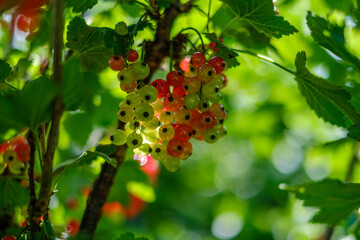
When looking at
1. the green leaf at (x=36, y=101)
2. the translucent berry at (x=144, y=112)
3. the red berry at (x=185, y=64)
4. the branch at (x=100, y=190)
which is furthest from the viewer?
the red berry at (x=185, y=64)

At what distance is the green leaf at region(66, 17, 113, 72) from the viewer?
1138 millimetres

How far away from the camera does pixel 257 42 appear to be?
1506 mm

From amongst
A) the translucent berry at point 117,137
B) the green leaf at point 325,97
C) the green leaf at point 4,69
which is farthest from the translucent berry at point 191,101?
the green leaf at point 4,69

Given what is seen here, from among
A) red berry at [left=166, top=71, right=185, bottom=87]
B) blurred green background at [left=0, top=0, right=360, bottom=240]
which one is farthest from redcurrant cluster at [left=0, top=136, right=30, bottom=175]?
red berry at [left=166, top=71, right=185, bottom=87]

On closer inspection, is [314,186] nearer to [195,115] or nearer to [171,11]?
[195,115]

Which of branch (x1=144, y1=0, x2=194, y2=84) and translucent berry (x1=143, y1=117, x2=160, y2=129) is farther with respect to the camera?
branch (x1=144, y1=0, x2=194, y2=84)

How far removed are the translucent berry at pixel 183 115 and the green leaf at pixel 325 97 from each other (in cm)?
40

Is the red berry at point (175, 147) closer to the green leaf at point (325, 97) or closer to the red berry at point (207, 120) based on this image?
the red berry at point (207, 120)

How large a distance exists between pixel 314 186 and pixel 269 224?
3080 millimetres

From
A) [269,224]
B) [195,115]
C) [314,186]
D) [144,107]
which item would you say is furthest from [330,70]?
[269,224]

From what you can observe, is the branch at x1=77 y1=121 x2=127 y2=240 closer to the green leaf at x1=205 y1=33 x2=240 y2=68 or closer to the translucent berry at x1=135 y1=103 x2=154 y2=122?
the translucent berry at x1=135 y1=103 x2=154 y2=122

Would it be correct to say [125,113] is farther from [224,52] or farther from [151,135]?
[224,52]

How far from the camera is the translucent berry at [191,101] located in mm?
1160

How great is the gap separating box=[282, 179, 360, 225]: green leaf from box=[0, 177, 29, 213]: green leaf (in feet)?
2.90
